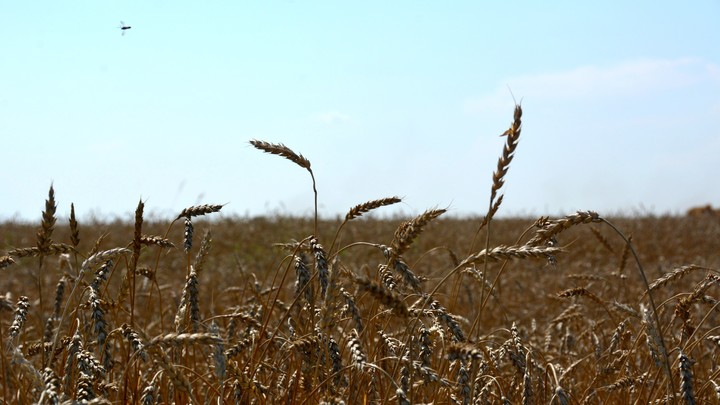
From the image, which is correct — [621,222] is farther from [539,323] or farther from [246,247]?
[539,323]

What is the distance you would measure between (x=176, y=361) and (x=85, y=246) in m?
16.5

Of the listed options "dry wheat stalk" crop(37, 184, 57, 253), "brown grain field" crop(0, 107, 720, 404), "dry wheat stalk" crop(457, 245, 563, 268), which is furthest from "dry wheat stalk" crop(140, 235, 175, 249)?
"dry wheat stalk" crop(457, 245, 563, 268)

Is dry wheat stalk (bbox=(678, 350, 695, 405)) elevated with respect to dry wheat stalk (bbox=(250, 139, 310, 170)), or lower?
lower

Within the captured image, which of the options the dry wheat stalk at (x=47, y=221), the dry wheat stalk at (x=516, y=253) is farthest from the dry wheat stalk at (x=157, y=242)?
the dry wheat stalk at (x=516, y=253)

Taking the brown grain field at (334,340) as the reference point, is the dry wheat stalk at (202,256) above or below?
above

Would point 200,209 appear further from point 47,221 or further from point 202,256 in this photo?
point 47,221

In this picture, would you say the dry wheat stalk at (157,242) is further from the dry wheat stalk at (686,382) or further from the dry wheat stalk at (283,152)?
the dry wheat stalk at (686,382)

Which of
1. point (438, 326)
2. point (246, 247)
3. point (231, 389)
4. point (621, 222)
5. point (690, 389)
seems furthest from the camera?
point (621, 222)

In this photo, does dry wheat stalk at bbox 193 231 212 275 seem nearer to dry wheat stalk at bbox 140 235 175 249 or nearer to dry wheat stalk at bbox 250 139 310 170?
dry wheat stalk at bbox 140 235 175 249

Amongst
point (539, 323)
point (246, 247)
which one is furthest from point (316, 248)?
point (246, 247)

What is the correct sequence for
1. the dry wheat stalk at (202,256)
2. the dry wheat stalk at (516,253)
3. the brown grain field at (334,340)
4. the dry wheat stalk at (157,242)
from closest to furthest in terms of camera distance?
the dry wheat stalk at (516,253)
the brown grain field at (334,340)
the dry wheat stalk at (157,242)
the dry wheat stalk at (202,256)

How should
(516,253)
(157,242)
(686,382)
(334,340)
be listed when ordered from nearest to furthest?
(516,253), (686,382), (334,340), (157,242)

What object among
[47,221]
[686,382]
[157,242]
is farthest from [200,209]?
[686,382]

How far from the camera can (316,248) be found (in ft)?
9.07
